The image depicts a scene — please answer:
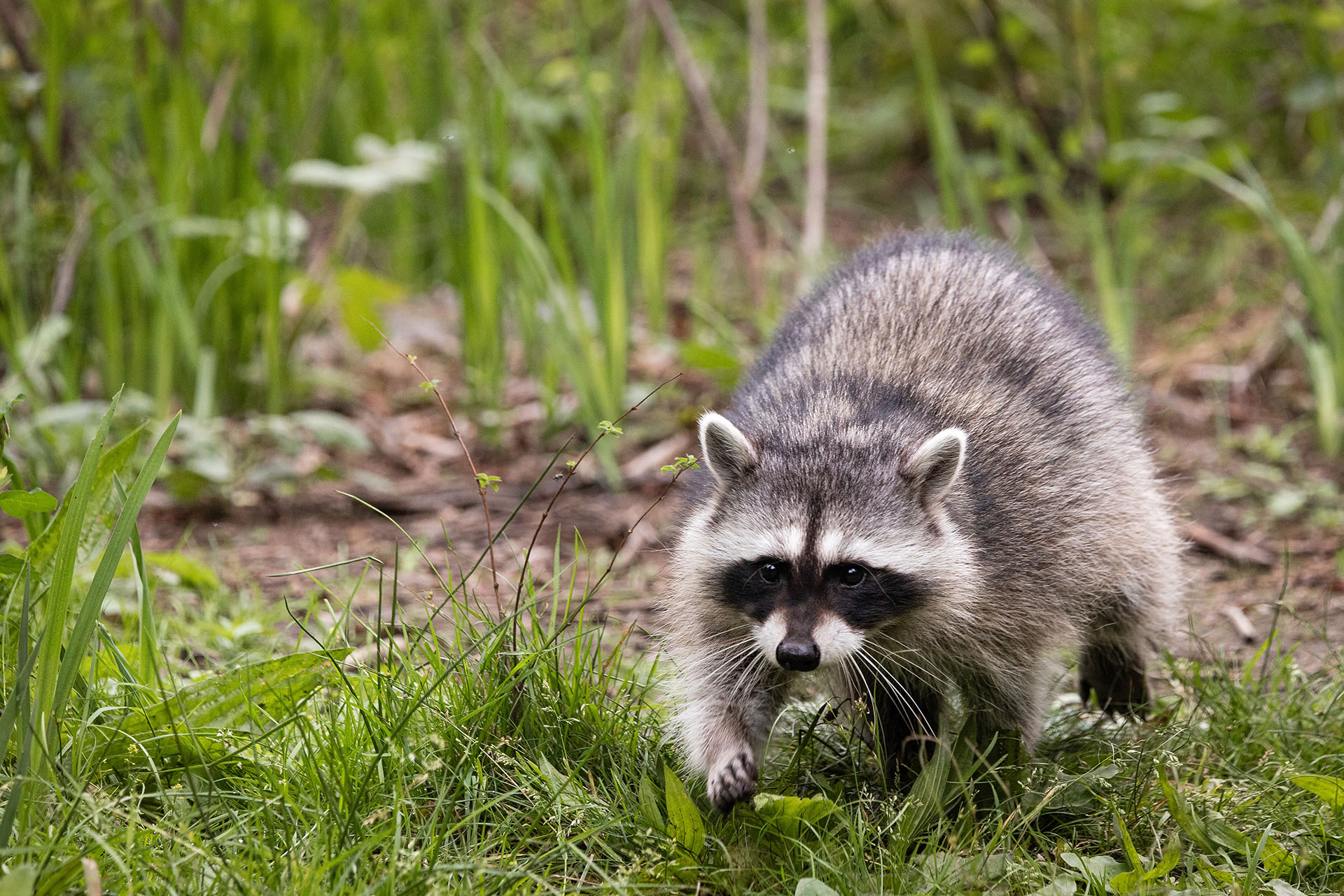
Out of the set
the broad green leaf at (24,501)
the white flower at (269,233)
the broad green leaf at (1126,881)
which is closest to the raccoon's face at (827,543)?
the broad green leaf at (1126,881)

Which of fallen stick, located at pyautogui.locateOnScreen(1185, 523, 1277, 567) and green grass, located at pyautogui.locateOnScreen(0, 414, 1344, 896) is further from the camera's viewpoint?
fallen stick, located at pyautogui.locateOnScreen(1185, 523, 1277, 567)

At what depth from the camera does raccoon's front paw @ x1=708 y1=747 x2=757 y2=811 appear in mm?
3006

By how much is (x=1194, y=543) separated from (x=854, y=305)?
221 cm

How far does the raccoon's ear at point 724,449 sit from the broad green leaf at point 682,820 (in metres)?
0.95

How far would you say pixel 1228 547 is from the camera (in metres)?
5.24

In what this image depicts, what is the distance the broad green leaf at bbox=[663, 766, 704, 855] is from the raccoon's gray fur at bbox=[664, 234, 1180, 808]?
8.9 inches

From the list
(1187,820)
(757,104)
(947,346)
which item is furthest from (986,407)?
(757,104)

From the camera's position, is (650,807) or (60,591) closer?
(60,591)

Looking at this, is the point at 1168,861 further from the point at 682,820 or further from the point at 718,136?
the point at 718,136

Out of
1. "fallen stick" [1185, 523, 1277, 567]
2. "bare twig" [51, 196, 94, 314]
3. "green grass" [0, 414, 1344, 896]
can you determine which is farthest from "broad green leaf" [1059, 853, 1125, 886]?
"bare twig" [51, 196, 94, 314]

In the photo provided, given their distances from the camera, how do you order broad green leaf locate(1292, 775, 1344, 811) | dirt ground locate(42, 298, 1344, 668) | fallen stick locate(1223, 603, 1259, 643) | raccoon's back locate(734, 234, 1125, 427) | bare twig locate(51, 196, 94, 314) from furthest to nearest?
1. bare twig locate(51, 196, 94, 314)
2. dirt ground locate(42, 298, 1344, 668)
3. fallen stick locate(1223, 603, 1259, 643)
4. raccoon's back locate(734, 234, 1125, 427)
5. broad green leaf locate(1292, 775, 1344, 811)

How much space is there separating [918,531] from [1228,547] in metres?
2.57

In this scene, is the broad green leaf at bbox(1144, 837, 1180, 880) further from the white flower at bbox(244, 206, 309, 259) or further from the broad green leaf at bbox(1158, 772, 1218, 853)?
the white flower at bbox(244, 206, 309, 259)

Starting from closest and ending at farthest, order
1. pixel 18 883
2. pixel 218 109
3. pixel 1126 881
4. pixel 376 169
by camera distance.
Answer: pixel 18 883 → pixel 1126 881 → pixel 376 169 → pixel 218 109
